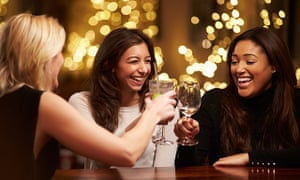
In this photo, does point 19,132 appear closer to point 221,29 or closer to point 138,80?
point 138,80

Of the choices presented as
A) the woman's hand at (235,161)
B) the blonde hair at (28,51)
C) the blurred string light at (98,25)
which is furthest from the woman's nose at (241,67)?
the blurred string light at (98,25)

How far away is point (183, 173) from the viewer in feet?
5.92

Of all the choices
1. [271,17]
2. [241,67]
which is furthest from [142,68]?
[271,17]

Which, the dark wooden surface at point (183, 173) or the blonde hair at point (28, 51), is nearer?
the blonde hair at point (28, 51)

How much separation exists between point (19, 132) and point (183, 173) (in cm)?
59

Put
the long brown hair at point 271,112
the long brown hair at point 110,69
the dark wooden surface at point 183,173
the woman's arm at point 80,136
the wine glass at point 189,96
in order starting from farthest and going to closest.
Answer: the long brown hair at point 110,69 → the long brown hair at point 271,112 → the wine glass at point 189,96 → the dark wooden surface at point 183,173 → the woman's arm at point 80,136

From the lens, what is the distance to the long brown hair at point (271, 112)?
229 cm

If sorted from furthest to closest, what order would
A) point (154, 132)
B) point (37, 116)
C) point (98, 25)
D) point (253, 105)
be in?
point (98, 25) < point (253, 105) < point (154, 132) < point (37, 116)

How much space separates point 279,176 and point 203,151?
22.3 inches

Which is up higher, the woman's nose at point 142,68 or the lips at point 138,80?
the woman's nose at point 142,68

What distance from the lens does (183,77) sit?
3738 mm

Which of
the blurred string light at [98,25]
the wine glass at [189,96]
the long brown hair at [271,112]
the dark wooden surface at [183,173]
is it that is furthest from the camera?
the blurred string light at [98,25]

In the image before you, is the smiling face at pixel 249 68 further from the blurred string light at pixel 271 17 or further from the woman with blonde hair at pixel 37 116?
the blurred string light at pixel 271 17

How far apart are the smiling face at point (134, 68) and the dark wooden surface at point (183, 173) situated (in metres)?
0.63
